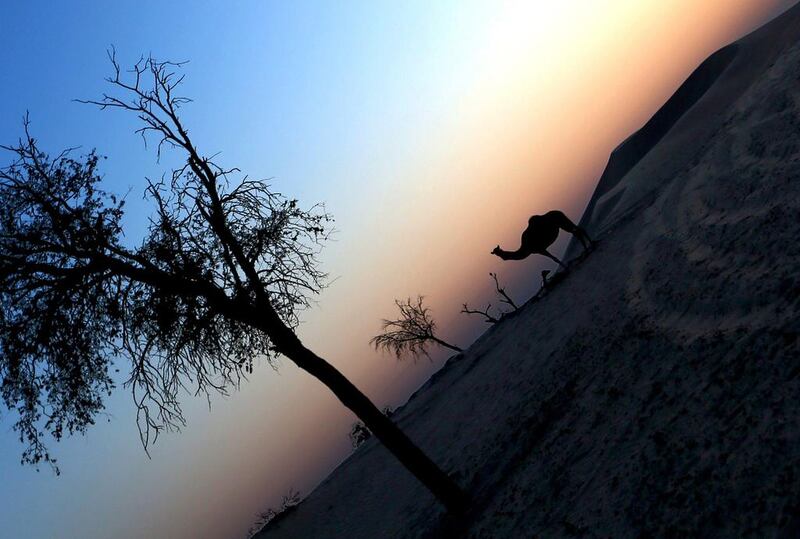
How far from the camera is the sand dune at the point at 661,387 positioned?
560cm

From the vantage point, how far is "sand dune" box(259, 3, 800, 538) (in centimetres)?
560

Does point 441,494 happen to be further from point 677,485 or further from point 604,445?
point 677,485

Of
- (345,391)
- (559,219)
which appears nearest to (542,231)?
(559,219)

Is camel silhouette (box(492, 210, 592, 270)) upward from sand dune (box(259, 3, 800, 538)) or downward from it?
upward

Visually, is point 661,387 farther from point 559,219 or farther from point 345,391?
point 559,219

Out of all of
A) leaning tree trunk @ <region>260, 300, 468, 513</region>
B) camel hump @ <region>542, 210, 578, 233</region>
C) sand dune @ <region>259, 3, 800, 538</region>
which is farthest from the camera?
camel hump @ <region>542, 210, 578, 233</region>

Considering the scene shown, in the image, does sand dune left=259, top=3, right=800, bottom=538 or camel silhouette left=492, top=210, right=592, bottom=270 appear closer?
sand dune left=259, top=3, right=800, bottom=538

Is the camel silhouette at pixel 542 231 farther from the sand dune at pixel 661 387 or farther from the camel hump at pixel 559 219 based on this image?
the sand dune at pixel 661 387

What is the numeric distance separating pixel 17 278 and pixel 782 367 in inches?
389

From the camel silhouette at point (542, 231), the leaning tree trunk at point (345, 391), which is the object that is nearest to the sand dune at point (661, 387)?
the camel silhouette at point (542, 231)

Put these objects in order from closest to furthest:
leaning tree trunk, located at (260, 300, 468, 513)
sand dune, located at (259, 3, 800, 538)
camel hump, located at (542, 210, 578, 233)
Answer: sand dune, located at (259, 3, 800, 538) < leaning tree trunk, located at (260, 300, 468, 513) < camel hump, located at (542, 210, 578, 233)

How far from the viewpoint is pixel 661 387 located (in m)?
7.60

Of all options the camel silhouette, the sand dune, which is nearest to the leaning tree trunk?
the sand dune

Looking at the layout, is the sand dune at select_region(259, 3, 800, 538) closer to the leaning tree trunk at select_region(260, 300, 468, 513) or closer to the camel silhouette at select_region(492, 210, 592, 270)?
the camel silhouette at select_region(492, 210, 592, 270)
